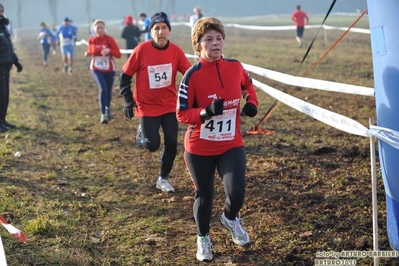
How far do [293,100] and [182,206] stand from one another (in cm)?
161

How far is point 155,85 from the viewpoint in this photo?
260 inches

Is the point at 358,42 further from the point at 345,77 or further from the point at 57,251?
the point at 57,251

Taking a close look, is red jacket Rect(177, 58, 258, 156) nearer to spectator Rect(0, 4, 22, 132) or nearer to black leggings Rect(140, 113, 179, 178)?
black leggings Rect(140, 113, 179, 178)

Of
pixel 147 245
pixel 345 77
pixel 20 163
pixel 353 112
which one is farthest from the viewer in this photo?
pixel 345 77

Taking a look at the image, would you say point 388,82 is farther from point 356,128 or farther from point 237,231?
point 237,231

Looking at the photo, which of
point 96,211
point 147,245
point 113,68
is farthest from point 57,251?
point 113,68

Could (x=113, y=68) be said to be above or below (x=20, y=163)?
above

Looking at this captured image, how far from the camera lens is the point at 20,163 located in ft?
26.8

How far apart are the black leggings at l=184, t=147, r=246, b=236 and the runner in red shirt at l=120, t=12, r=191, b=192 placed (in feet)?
6.45

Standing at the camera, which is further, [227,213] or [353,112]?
[353,112]

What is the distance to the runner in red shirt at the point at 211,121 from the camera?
4.42 m

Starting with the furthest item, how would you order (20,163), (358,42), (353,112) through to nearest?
(358,42) < (353,112) < (20,163)

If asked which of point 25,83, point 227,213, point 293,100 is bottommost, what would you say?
point 25,83

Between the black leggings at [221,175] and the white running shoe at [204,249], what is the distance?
5 cm
